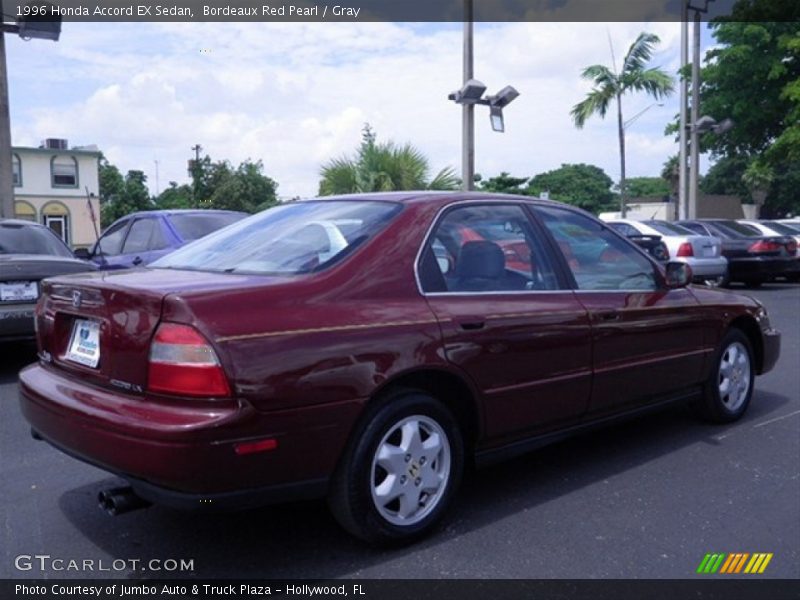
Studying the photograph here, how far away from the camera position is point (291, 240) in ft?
12.2

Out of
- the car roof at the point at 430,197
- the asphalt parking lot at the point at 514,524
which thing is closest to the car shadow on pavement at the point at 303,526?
the asphalt parking lot at the point at 514,524

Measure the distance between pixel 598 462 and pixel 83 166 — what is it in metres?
47.1

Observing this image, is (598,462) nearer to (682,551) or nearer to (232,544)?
(682,551)

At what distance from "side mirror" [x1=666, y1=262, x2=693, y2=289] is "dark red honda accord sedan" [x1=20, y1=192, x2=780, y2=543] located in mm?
174

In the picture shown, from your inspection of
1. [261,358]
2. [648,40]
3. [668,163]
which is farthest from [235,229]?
[668,163]

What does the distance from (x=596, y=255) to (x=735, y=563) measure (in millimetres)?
1821

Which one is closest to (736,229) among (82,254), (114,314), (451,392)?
(82,254)

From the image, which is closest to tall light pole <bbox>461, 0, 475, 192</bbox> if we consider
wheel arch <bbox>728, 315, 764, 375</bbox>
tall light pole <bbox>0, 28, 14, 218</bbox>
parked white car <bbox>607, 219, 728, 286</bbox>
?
parked white car <bbox>607, 219, 728, 286</bbox>

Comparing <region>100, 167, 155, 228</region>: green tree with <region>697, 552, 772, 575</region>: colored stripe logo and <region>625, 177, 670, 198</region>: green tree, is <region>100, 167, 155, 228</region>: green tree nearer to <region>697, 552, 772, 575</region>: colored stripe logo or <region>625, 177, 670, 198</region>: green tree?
<region>697, 552, 772, 575</region>: colored stripe logo

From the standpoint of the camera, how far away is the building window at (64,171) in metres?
44.9

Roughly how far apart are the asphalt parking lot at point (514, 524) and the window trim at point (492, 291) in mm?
1043

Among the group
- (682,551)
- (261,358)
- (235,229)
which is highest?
(235,229)

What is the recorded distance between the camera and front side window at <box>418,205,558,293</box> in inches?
144

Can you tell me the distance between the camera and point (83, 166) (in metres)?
46.4
